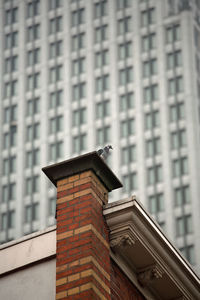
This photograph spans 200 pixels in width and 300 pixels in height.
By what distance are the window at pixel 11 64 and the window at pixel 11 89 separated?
228cm

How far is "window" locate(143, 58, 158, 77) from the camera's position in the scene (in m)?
113

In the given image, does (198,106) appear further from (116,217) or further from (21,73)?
(116,217)

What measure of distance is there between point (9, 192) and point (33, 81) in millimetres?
17755

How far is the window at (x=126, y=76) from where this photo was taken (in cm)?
11325

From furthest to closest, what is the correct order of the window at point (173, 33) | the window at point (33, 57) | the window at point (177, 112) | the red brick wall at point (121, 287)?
the window at point (33, 57) < the window at point (173, 33) < the window at point (177, 112) < the red brick wall at point (121, 287)

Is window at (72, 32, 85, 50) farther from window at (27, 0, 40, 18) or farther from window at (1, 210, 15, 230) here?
window at (1, 210, 15, 230)

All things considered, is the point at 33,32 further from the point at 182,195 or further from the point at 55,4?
the point at 182,195

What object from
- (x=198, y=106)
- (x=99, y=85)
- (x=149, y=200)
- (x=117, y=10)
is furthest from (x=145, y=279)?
(x=117, y=10)

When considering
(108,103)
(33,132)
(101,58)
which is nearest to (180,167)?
(108,103)

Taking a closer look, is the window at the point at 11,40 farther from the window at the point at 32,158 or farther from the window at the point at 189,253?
the window at the point at 189,253

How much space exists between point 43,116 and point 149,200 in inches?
910

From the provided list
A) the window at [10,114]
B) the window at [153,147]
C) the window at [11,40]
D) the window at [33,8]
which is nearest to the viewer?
the window at [153,147]

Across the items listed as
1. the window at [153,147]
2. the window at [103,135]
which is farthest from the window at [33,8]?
the window at [153,147]

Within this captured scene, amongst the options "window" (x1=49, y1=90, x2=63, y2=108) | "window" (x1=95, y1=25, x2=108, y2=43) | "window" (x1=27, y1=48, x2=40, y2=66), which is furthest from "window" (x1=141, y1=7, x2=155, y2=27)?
"window" (x1=27, y1=48, x2=40, y2=66)
